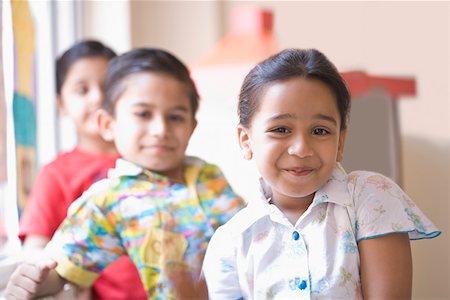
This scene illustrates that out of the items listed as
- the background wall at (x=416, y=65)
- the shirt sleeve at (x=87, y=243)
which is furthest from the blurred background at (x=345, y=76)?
the shirt sleeve at (x=87, y=243)

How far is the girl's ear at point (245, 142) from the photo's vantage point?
0.51m

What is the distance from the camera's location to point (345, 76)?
53 centimetres

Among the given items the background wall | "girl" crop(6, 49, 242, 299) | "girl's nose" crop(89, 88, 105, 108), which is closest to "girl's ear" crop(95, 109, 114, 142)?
"girl" crop(6, 49, 242, 299)

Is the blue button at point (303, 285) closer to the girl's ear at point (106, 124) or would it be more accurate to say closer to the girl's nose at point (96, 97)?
the girl's ear at point (106, 124)

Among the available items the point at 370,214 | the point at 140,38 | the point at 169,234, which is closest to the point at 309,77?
the point at 370,214

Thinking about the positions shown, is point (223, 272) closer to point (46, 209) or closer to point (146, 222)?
point (146, 222)

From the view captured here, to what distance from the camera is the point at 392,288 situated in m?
0.47

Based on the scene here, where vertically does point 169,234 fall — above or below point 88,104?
below

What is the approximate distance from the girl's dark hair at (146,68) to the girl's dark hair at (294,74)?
5.9 inches

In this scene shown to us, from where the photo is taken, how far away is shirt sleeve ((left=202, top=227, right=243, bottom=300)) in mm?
531

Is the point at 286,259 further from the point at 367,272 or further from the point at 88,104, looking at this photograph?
the point at 88,104

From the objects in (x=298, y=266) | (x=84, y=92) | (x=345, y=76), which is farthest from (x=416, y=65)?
(x=84, y=92)

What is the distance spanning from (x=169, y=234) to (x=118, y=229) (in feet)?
0.16

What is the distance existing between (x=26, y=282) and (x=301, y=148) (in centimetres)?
29
